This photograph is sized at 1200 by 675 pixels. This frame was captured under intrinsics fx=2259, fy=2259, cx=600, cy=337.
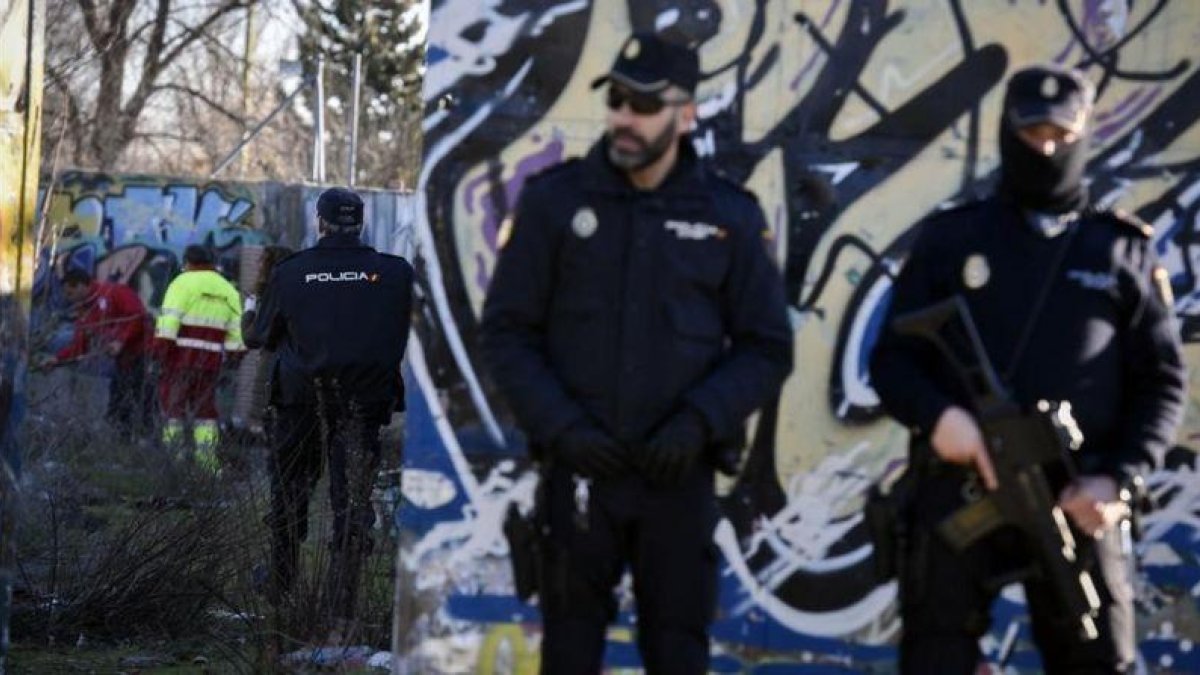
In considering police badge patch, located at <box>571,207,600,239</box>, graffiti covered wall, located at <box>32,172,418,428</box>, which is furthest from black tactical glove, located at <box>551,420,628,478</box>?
graffiti covered wall, located at <box>32,172,418,428</box>

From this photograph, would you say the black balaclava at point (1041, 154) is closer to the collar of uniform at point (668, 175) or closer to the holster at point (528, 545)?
the collar of uniform at point (668, 175)

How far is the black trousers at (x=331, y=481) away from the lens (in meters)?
8.09

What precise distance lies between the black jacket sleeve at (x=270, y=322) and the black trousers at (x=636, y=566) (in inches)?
158

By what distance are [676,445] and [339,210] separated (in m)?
4.27

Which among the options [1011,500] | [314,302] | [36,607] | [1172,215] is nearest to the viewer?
[1011,500]

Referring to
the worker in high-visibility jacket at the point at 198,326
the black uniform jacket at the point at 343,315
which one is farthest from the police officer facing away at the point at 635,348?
the worker in high-visibility jacket at the point at 198,326

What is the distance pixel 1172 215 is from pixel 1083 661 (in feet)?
6.10

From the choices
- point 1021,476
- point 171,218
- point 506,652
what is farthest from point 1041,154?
point 171,218

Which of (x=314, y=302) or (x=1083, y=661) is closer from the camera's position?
(x=1083, y=661)

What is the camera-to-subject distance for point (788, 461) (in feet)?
22.9

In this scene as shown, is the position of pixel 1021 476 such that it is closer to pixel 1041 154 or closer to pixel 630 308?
pixel 1041 154

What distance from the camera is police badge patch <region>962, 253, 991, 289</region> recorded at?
5648mm

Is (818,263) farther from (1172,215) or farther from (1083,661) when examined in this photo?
(1083,661)

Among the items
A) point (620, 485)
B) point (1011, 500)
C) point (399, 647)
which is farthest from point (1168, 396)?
point (399, 647)
